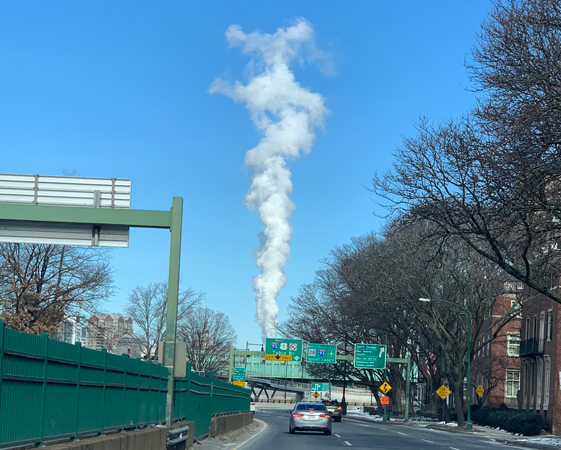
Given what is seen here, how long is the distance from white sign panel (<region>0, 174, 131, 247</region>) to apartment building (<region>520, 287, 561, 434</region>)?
38.6m

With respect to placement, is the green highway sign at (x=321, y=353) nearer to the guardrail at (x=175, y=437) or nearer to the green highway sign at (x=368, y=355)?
the green highway sign at (x=368, y=355)

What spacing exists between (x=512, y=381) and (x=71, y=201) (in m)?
62.9

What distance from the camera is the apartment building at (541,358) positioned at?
5269 centimetres

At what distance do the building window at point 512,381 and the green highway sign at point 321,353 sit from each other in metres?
17.8

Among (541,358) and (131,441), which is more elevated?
(131,441)

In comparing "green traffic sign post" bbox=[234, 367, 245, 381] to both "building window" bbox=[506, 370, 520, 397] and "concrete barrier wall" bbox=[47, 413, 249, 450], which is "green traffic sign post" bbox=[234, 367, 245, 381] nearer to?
"building window" bbox=[506, 370, 520, 397]

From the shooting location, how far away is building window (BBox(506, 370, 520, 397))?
74812mm

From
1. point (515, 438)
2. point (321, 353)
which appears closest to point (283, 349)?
point (321, 353)

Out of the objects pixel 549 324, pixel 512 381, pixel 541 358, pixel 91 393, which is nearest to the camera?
pixel 91 393

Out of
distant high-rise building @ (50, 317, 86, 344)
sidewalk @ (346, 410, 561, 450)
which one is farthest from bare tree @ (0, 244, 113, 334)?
sidewalk @ (346, 410, 561, 450)

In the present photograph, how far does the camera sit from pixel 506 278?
51.1 meters

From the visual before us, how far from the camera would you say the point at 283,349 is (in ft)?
228

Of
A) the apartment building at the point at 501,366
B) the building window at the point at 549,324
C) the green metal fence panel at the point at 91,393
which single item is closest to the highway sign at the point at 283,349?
the apartment building at the point at 501,366

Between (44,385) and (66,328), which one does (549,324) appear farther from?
(44,385)
